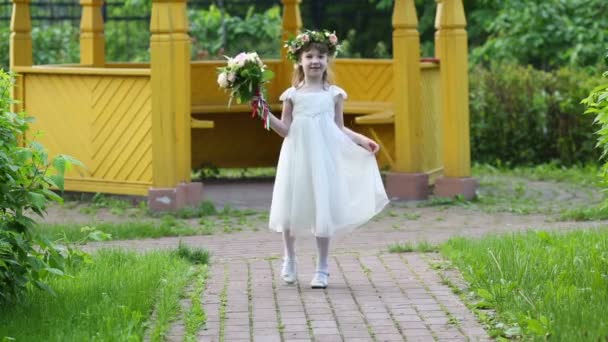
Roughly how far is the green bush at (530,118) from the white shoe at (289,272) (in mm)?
8448

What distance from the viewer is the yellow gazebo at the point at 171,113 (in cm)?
1212

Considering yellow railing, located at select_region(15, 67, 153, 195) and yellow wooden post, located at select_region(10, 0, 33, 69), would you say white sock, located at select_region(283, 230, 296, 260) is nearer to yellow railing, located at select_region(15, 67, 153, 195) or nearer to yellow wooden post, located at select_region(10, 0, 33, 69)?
yellow railing, located at select_region(15, 67, 153, 195)

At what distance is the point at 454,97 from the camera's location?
12.9 meters

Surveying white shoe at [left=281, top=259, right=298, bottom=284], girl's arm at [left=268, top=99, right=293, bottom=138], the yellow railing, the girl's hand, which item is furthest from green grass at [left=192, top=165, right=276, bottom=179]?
white shoe at [left=281, top=259, right=298, bottom=284]

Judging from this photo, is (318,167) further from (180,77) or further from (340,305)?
(180,77)

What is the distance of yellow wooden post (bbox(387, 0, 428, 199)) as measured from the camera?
12.9 m

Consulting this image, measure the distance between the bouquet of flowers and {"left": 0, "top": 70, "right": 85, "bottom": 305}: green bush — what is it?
55.4 inches

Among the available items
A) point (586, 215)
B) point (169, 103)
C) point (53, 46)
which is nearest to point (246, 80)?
point (169, 103)

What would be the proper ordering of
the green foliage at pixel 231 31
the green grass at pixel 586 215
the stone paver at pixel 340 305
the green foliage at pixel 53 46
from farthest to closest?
the green foliage at pixel 231 31, the green foliage at pixel 53 46, the green grass at pixel 586 215, the stone paver at pixel 340 305

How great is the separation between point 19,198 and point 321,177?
78.0 inches

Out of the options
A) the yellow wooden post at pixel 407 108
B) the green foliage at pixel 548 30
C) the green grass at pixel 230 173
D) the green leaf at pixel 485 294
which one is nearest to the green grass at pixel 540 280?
the green leaf at pixel 485 294

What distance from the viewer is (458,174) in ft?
42.5

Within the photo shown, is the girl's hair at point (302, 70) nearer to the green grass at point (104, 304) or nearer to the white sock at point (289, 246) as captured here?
the white sock at point (289, 246)

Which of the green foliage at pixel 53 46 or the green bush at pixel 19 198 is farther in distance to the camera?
the green foliage at pixel 53 46
